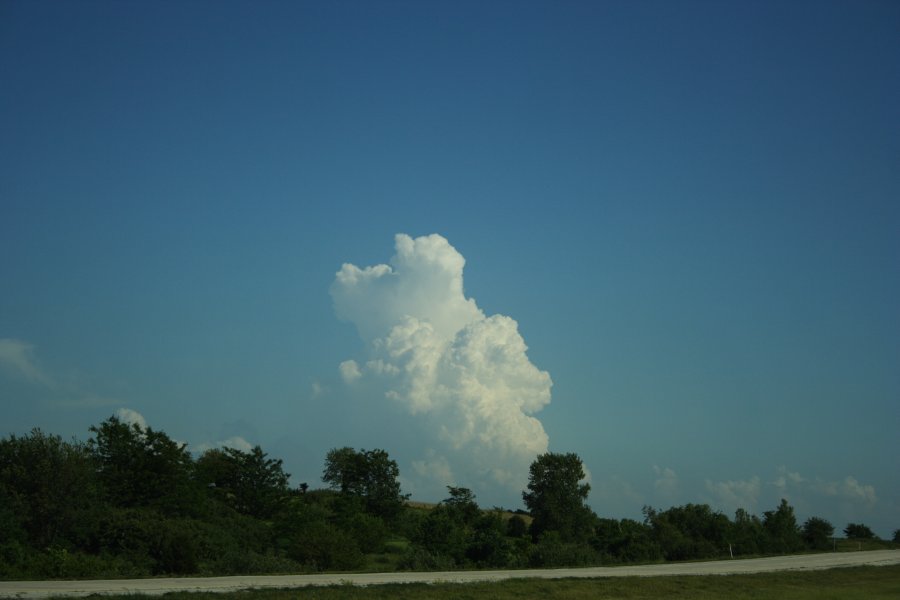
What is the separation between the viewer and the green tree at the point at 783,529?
241 ft

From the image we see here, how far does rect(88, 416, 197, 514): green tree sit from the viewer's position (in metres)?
55.0

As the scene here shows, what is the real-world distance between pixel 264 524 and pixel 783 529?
54756mm

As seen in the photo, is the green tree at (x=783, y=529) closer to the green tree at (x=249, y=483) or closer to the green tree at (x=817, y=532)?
the green tree at (x=817, y=532)

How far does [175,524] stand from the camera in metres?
44.2

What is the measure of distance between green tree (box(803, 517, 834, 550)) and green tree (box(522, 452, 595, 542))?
23.1 meters

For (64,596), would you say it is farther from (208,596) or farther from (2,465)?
(2,465)

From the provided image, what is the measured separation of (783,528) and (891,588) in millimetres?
50770

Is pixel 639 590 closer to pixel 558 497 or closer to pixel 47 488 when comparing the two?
pixel 47 488

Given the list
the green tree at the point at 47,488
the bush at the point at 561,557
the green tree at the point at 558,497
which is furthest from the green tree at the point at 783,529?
the green tree at the point at 47,488

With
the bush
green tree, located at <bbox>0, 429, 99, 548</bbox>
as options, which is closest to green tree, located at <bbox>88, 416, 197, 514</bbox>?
green tree, located at <bbox>0, 429, 99, 548</bbox>

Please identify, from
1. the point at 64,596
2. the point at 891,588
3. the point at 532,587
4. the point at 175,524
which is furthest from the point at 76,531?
the point at 891,588

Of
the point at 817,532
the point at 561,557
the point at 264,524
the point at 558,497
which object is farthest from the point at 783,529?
the point at 264,524

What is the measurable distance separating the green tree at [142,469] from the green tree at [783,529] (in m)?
56.1

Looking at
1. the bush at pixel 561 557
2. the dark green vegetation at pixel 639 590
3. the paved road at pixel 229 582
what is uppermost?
the bush at pixel 561 557
